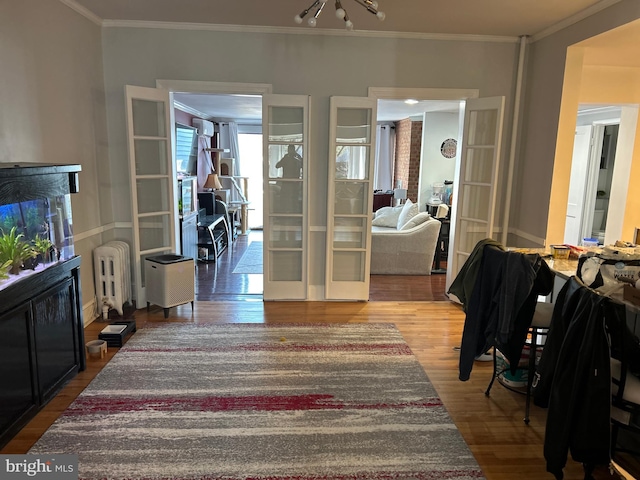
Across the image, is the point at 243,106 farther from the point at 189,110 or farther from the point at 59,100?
the point at 59,100

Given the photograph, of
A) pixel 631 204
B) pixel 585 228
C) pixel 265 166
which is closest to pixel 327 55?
pixel 265 166

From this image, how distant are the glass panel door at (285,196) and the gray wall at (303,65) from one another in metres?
0.13

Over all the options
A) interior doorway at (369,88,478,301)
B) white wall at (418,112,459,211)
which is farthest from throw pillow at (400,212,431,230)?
white wall at (418,112,459,211)

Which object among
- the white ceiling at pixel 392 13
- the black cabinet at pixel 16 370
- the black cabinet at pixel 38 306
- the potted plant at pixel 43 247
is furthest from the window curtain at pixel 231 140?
the black cabinet at pixel 16 370

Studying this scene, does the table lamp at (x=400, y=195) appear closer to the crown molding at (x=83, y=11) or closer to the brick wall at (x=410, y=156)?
the brick wall at (x=410, y=156)

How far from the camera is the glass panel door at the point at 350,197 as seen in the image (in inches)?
172

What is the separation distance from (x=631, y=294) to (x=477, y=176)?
2669 millimetres

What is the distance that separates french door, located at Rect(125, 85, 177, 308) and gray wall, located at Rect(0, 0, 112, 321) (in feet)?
1.12

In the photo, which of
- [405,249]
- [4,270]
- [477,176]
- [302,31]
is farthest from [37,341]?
[405,249]

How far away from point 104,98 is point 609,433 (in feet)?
14.9

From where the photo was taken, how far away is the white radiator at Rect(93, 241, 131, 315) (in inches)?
157

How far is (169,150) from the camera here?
426 centimetres

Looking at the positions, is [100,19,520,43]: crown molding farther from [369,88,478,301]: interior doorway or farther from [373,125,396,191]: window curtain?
[373,125,396,191]: window curtain

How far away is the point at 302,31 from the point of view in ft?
13.7
